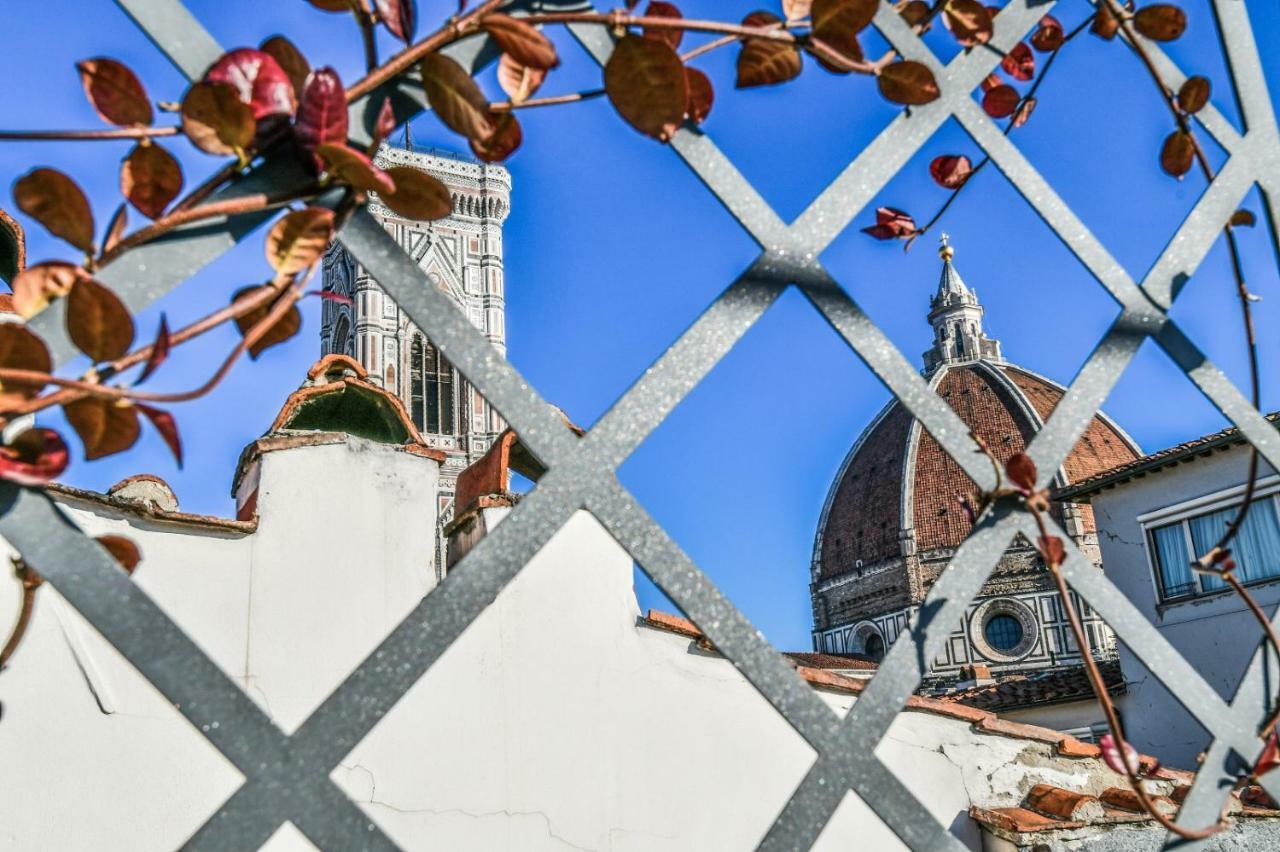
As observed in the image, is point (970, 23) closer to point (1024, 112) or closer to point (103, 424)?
point (1024, 112)

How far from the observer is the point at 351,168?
2.21 feet

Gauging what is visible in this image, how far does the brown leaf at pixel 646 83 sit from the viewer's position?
0.76m

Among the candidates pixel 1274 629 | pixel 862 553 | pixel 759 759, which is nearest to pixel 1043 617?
pixel 862 553

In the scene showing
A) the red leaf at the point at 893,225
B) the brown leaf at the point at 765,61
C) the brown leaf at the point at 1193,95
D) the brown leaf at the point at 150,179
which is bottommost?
the brown leaf at the point at 150,179

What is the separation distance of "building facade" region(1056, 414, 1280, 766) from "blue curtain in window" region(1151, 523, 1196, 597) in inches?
0.5

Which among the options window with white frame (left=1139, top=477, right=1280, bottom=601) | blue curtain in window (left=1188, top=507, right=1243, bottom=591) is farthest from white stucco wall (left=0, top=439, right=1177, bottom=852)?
blue curtain in window (left=1188, top=507, right=1243, bottom=591)

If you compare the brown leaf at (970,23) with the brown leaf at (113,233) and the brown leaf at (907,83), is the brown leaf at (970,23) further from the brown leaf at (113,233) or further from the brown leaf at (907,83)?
the brown leaf at (113,233)

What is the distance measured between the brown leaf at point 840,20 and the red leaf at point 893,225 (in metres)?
0.30

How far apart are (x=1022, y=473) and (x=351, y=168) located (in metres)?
0.56

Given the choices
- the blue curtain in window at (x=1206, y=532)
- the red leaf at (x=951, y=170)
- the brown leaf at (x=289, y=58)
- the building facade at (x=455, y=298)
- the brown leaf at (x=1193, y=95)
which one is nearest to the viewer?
the brown leaf at (x=289, y=58)

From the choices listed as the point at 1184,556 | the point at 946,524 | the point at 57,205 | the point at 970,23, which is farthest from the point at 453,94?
the point at 946,524

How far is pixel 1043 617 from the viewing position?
34.6 metres

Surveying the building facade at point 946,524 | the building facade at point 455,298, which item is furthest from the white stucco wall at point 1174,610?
the building facade at point 455,298

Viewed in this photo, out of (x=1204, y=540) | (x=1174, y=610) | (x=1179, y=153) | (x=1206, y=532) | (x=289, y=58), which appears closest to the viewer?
(x=289, y=58)
